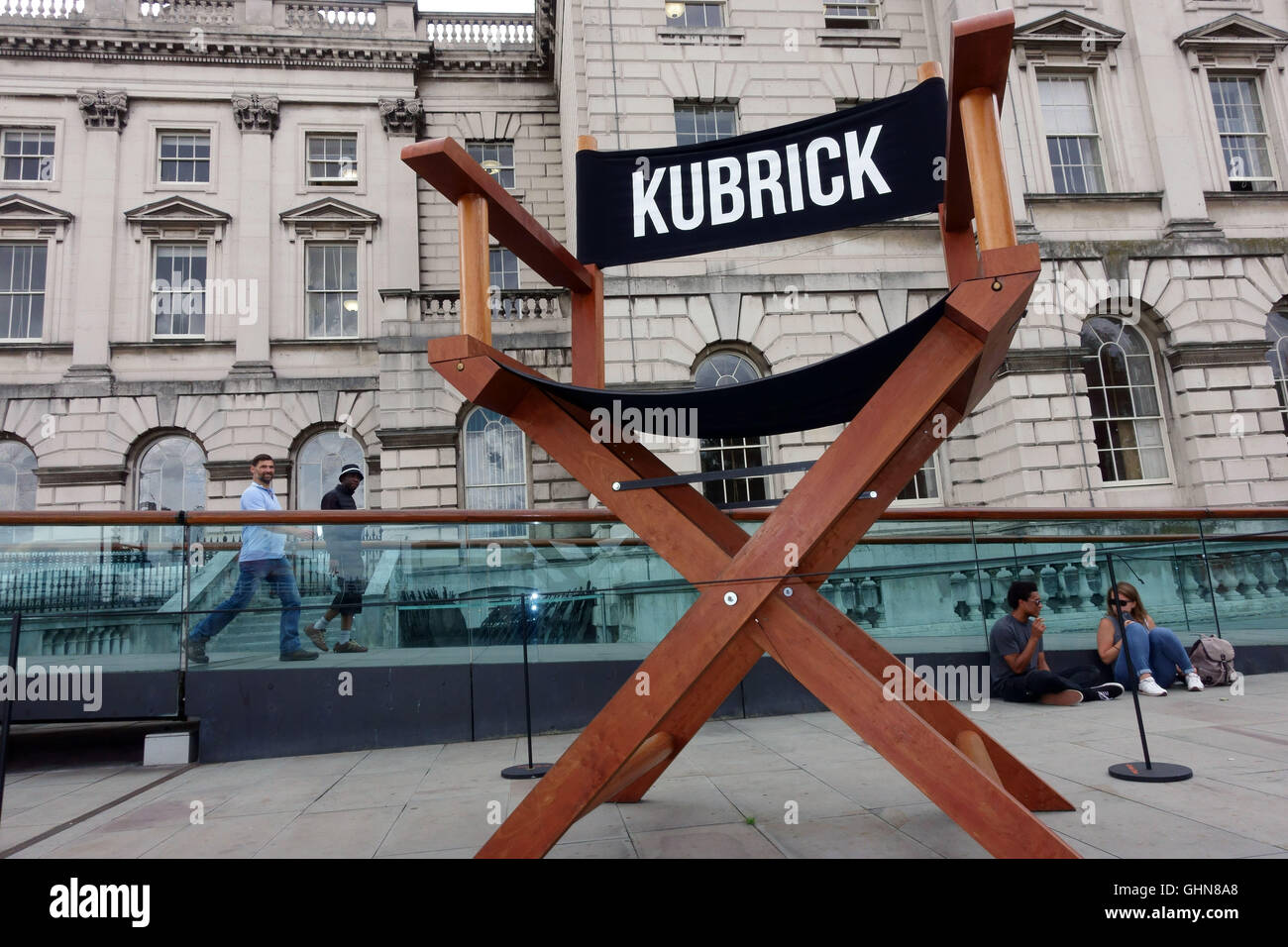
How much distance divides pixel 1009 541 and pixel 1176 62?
557 inches

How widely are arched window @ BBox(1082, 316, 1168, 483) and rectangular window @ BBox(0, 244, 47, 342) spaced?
22.7 meters

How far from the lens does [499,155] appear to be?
1891cm

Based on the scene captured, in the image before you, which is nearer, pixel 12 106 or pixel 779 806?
pixel 779 806

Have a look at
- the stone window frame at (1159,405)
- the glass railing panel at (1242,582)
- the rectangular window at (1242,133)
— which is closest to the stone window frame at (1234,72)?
the rectangular window at (1242,133)

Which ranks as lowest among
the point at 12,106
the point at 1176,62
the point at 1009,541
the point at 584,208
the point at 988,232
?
the point at 1009,541

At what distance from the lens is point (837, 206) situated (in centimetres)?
277

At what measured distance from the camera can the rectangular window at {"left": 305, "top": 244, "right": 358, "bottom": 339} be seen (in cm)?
1775

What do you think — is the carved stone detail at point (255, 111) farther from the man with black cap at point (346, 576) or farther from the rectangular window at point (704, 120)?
the man with black cap at point (346, 576)

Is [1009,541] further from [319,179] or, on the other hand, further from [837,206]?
[319,179]

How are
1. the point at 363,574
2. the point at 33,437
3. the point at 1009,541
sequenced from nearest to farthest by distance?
the point at 363,574, the point at 1009,541, the point at 33,437

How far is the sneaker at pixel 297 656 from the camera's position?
520cm

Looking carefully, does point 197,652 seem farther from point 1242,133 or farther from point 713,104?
point 1242,133

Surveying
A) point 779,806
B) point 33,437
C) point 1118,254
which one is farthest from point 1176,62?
point 33,437

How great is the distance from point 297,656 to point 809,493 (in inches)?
170
